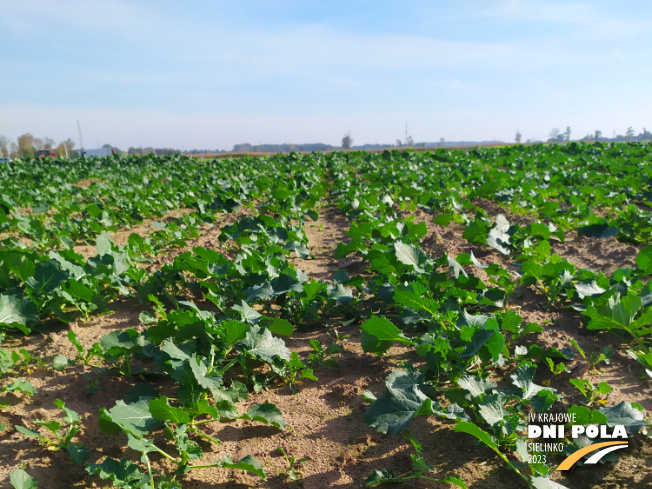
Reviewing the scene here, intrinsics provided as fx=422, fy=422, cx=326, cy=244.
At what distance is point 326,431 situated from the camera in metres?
2.40

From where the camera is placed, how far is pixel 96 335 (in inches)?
132

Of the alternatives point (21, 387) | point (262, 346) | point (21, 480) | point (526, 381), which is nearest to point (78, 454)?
point (21, 480)

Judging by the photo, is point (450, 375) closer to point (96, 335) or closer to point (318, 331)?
point (318, 331)

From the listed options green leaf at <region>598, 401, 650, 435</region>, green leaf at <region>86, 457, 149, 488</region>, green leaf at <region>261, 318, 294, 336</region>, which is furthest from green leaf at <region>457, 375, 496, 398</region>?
green leaf at <region>86, 457, 149, 488</region>

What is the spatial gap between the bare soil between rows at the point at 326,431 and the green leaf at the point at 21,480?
0.36 feet

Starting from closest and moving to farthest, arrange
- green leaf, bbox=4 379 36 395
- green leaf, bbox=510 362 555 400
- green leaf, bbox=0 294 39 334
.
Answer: green leaf, bbox=510 362 555 400, green leaf, bbox=4 379 36 395, green leaf, bbox=0 294 39 334

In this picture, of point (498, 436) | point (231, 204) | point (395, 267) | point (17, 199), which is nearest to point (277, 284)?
point (395, 267)

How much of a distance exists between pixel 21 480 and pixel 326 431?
1430 mm

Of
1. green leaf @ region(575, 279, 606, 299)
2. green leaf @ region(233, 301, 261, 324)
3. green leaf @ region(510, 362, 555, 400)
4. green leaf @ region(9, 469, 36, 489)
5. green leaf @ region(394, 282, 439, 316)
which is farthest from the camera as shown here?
green leaf @ region(575, 279, 606, 299)

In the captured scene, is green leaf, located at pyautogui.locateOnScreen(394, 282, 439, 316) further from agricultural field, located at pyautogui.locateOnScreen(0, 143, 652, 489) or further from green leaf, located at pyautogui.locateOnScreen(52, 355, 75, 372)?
green leaf, located at pyautogui.locateOnScreen(52, 355, 75, 372)

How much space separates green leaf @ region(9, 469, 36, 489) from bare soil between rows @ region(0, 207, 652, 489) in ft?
0.36

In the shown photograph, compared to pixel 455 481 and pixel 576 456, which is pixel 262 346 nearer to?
pixel 455 481

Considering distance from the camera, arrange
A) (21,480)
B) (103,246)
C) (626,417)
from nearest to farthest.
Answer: (21,480)
(626,417)
(103,246)

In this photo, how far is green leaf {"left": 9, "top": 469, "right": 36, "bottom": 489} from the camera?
174 cm
